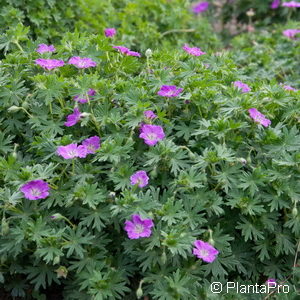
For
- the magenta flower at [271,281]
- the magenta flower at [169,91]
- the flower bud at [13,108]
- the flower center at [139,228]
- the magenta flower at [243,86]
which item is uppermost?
the magenta flower at [169,91]

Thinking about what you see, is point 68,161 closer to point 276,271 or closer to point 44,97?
point 44,97

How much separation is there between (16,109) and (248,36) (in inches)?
109

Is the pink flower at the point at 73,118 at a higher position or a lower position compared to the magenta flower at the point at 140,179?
higher

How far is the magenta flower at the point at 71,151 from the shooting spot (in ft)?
6.97

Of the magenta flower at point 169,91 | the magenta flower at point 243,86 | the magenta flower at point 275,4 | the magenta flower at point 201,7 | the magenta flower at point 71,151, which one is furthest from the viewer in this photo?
the magenta flower at point 201,7

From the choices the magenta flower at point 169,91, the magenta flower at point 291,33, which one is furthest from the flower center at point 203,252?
the magenta flower at point 291,33

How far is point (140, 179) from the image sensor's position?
214 cm

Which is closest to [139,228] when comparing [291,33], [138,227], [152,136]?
[138,227]

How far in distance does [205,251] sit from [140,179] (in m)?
0.38

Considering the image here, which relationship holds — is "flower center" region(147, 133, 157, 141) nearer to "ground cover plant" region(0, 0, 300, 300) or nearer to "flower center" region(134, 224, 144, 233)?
"ground cover plant" region(0, 0, 300, 300)

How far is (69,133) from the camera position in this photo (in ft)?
7.84

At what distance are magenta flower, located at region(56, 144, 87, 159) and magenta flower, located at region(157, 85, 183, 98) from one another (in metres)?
0.45

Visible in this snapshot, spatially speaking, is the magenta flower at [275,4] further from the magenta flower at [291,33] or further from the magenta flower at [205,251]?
the magenta flower at [205,251]

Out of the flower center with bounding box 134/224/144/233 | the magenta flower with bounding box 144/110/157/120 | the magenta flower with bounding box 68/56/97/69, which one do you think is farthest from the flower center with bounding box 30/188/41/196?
the magenta flower with bounding box 68/56/97/69
